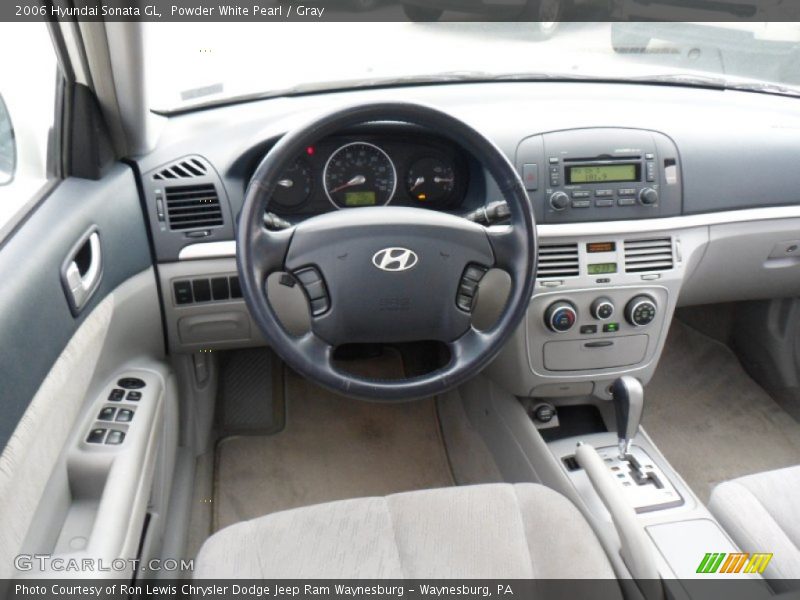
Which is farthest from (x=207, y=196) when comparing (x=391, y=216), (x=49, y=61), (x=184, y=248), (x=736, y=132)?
(x=736, y=132)

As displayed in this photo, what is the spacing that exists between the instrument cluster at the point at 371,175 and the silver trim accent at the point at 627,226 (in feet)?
0.60

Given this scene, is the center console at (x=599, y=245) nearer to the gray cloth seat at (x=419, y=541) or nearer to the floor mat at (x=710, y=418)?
the gray cloth seat at (x=419, y=541)

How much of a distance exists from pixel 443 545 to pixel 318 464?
3.61 ft

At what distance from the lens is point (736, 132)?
2.00 meters

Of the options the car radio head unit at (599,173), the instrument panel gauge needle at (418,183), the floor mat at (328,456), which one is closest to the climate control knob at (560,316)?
the car radio head unit at (599,173)

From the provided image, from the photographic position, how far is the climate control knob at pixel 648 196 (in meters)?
1.88

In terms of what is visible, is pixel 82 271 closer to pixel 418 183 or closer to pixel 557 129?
pixel 418 183

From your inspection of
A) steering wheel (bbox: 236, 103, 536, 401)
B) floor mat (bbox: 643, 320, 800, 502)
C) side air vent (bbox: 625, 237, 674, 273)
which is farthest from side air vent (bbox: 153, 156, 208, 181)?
floor mat (bbox: 643, 320, 800, 502)

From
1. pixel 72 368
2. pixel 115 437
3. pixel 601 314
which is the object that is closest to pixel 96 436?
pixel 115 437

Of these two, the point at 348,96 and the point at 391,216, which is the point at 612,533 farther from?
the point at 348,96

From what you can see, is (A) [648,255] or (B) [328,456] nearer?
(A) [648,255]

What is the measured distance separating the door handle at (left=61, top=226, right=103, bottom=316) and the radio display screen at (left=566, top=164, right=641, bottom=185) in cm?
115

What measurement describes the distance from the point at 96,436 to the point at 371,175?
860 millimetres

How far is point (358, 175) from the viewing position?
1.75 m
